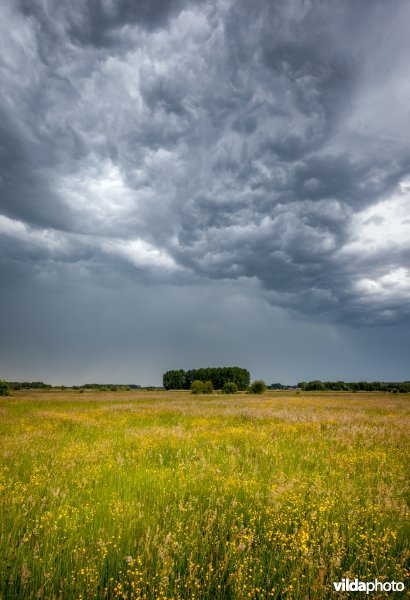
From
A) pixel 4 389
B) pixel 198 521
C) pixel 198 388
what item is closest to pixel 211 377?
pixel 198 388

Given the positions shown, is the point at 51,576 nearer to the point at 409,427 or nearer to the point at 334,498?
the point at 334,498

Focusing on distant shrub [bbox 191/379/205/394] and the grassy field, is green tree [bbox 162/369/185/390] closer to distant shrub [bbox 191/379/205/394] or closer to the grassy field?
distant shrub [bbox 191/379/205/394]

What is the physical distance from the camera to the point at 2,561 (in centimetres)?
288

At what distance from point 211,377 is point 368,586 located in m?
134

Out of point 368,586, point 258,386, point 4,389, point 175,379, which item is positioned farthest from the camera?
point 175,379

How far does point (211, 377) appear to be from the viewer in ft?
435

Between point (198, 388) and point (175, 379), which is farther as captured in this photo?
point (175, 379)

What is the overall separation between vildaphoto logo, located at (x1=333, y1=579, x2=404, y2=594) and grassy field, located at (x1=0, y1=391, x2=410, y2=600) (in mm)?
61

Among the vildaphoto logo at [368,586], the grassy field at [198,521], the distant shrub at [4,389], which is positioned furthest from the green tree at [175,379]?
the vildaphoto logo at [368,586]

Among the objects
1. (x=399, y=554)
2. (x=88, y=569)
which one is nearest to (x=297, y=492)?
(x=399, y=554)

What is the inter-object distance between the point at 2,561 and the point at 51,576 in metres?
0.57

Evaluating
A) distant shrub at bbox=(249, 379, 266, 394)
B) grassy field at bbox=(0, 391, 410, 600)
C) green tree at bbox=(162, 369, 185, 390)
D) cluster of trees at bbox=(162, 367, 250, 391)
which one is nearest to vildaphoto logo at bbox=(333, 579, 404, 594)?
grassy field at bbox=(0, 391, 410, 600)

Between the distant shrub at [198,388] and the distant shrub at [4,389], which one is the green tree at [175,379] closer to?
the distant shrub at [198,388]

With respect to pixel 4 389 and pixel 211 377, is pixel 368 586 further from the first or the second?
pixel 211 377
